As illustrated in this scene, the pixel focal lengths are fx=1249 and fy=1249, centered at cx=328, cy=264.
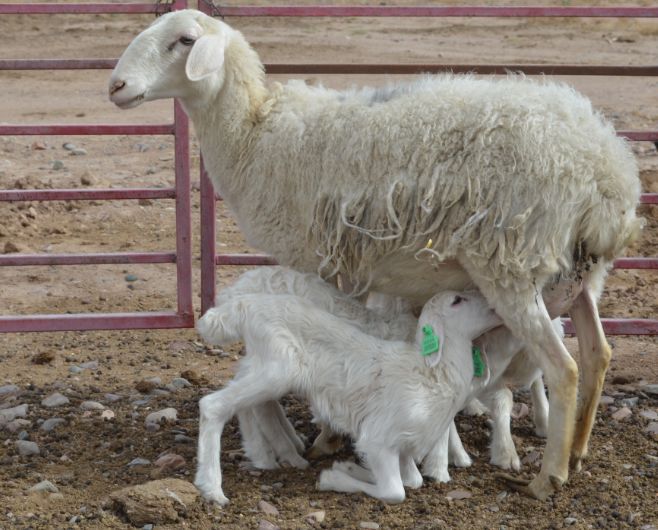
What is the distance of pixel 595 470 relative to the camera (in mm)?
5066

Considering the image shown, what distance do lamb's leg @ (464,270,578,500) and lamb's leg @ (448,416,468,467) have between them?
0.40 m

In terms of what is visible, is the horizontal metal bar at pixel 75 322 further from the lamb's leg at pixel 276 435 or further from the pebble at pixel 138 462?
the lamb's leg at pixel 276 435

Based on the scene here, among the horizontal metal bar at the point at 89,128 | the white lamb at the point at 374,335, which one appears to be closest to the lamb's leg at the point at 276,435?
the white lamb at the point at 374,335

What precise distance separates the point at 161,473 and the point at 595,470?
175cm

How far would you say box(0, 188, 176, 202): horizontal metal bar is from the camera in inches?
241

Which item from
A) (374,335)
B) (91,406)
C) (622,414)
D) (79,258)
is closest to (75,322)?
(79,258)

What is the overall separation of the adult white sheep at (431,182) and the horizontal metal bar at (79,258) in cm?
92

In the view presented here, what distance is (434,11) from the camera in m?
6.09

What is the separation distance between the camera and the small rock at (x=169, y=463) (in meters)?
4.98

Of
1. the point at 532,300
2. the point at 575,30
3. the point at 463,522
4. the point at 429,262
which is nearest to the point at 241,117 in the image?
the point at 429,262

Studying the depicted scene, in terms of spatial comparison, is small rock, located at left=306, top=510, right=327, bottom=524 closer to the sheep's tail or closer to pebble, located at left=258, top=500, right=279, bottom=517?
pebble, located at left=258, top=500, right=279, bottom=517

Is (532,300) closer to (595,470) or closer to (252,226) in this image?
(595,470)

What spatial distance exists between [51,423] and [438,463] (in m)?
1.76

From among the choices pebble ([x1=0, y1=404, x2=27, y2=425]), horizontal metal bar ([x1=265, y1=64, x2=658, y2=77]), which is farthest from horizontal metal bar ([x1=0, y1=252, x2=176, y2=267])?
horizontal metal bar ([x1=265, y1=64, x2=658, y2=77])
